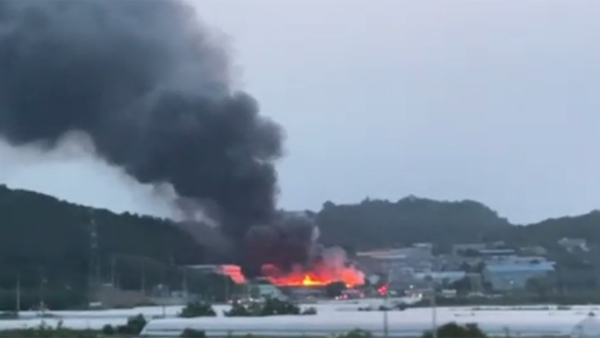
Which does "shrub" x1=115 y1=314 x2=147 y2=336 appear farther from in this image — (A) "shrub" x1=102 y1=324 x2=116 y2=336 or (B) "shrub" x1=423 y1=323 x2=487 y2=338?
(B) "shrub" x1=423 y1=323 x2=487 y2=338

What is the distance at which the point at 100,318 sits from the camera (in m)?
81.6

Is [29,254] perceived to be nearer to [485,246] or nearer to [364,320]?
[364,320]

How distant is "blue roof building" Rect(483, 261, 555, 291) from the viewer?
98.8 m

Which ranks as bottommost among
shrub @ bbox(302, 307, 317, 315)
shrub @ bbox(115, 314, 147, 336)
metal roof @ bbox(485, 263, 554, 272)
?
shrub @ bbox(115, 314, 147, 336)

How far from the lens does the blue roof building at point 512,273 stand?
9875cm

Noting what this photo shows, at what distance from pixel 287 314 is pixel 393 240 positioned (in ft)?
84.7

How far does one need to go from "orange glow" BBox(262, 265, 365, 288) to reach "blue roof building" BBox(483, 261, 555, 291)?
13.2m

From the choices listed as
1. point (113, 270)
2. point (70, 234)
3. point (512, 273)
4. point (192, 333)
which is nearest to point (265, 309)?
point (192, 333)

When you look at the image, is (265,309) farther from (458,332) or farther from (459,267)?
(459,267)

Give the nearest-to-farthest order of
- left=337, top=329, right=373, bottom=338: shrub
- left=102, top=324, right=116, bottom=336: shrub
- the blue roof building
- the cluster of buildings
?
left=337, top=329, right=373, bottom=338: shrub
left=102, top=324, right=116, bottom=336: shrub
the cluster of buildings
the blue roof building

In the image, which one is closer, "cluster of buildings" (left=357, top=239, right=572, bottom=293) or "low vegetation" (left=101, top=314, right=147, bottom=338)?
"low vegetation" (left=101, top=314, right=147, bottom=338)

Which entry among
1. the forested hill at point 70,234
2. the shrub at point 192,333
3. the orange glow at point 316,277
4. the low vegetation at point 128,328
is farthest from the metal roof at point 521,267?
the shrub at point 192,333

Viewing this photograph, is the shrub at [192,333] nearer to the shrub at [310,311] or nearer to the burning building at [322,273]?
the shrub at [310,311]

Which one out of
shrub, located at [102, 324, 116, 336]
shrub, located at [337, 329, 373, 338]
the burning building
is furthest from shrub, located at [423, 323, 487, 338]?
the burning building
